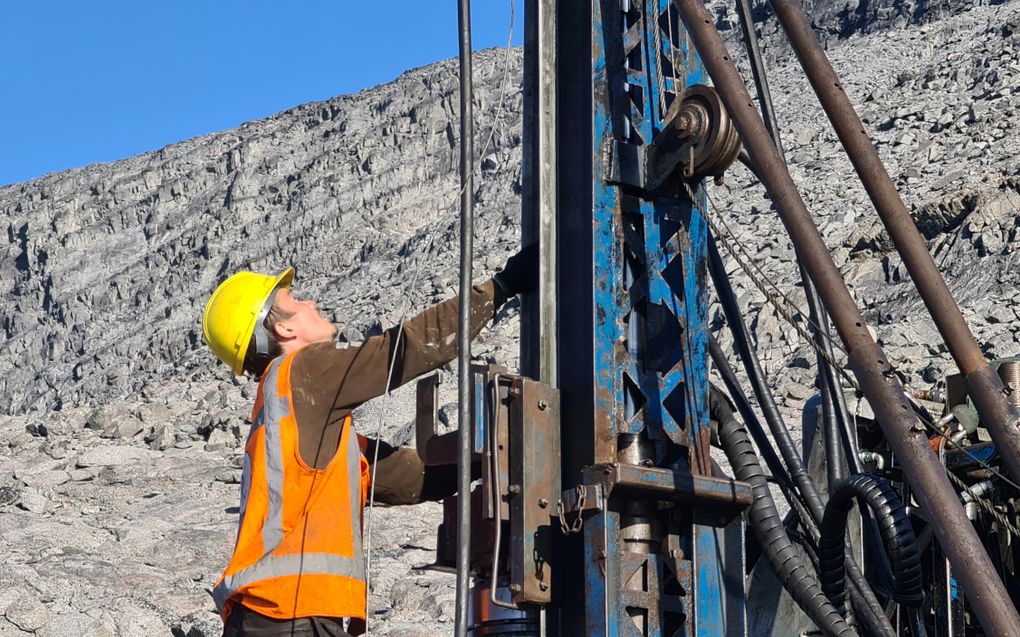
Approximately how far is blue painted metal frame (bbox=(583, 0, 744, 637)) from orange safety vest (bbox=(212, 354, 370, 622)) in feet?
2.26

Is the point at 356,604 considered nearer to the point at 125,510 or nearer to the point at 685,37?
the point at 685,37

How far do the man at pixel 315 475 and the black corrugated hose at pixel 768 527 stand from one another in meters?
0.82

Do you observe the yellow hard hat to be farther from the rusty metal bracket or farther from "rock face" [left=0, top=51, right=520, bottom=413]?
"rock face" [left=0, top=51, right=520, bottom=413]

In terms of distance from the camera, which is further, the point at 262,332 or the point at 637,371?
the point at 262,332

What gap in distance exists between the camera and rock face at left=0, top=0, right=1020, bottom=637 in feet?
38.0

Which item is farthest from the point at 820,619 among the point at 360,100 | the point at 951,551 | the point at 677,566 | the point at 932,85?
the point at 360,100

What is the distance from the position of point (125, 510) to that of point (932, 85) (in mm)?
29015

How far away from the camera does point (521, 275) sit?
13.8ft

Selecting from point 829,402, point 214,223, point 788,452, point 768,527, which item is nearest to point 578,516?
point 768,527

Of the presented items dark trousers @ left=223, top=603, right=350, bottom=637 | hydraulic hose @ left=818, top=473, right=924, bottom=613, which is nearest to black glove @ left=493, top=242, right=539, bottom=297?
dark trousers @ left=223, top=603, right=350, bottom=637

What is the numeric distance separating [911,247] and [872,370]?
0.53 m

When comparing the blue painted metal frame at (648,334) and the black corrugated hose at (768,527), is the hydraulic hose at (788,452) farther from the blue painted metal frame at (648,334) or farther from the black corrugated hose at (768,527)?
the blue painted metal frame at (648,334)

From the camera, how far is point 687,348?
3.97 meters

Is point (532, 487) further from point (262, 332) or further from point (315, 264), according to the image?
point (315, 264)
